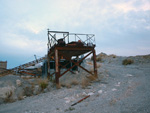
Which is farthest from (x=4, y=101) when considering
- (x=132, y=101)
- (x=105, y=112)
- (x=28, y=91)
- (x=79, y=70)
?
(x=79, y=70)

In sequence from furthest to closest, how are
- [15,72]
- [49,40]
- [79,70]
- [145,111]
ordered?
[15,72] → [79,70] → [49,40] → [145,111]

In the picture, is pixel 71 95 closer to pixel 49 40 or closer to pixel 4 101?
pixel 4 101

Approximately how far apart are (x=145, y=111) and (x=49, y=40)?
10280 mm

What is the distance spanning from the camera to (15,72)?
77.9ft

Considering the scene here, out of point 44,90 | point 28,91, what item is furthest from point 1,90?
point 44,90

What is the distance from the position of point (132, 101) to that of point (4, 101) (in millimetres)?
8099

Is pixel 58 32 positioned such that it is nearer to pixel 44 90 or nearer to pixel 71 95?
pixel 44 90

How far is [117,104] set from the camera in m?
5.65

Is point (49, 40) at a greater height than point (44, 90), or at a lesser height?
greater

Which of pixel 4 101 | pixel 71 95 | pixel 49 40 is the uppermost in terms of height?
pixel 49 40

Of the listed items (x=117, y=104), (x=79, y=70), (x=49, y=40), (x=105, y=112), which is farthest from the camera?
A: (x=79, y=70)

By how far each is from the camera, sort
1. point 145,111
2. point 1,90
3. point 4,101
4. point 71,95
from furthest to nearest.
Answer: point 1,90 → point 4,101 → point 71,95 → point 145,111

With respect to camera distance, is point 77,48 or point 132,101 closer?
point 132,101

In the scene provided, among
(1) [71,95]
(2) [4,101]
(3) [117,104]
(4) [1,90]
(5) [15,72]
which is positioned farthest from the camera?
(5) [15,72]
